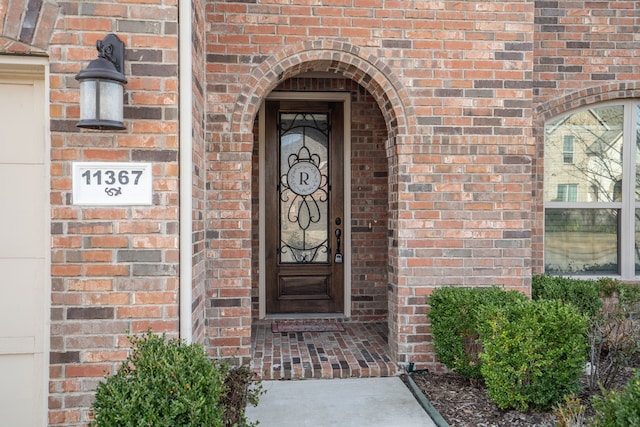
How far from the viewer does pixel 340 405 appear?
11.5 feet

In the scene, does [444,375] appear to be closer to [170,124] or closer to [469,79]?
[469,79]

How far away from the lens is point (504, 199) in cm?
416

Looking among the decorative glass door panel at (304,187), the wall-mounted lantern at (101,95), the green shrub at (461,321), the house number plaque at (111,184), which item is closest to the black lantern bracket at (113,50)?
the wall-mounted lantern at (101,95)

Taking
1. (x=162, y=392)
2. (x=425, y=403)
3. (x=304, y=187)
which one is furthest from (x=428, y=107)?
(x=162, y=392)

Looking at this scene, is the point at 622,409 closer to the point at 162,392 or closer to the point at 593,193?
the point at 162,392

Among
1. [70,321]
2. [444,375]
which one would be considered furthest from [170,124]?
[444,375]

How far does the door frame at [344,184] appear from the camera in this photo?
18.1 feet

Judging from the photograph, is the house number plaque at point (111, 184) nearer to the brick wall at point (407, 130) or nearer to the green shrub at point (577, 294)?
the brick wall at point (407, 130)

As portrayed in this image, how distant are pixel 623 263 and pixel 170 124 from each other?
4897mm

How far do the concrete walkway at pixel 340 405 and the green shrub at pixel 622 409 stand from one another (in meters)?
1.27

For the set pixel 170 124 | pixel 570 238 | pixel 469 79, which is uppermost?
pixel 469 79

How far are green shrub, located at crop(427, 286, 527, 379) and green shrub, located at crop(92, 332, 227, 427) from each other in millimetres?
2024

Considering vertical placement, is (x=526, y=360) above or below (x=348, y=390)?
above

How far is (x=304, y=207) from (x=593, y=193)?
125 inches
